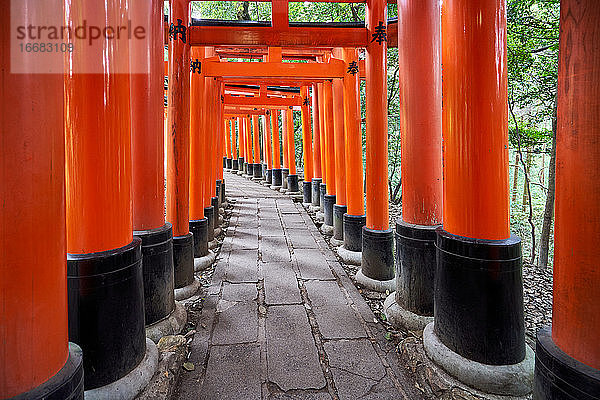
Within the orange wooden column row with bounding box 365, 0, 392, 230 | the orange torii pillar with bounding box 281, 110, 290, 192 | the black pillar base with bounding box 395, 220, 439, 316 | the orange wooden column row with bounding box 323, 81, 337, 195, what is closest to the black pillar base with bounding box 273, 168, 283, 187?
the orange torii pillar with bounding box 281, 110, 290, 192

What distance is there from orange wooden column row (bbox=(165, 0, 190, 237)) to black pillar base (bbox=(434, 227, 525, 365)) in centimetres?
282

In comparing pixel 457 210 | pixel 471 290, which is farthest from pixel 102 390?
pixel 457 210

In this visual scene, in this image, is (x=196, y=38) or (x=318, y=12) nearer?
(x=196, y=38)

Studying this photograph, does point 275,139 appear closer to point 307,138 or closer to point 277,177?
point 277,177

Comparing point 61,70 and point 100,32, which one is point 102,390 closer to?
point 61,70

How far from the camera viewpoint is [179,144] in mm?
3910

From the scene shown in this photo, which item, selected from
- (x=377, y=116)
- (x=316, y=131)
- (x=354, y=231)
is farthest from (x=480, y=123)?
(x=316, y=131)

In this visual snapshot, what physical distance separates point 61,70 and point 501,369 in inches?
113

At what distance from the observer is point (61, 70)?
4.84 ft

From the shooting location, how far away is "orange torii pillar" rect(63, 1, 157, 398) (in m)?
2.06

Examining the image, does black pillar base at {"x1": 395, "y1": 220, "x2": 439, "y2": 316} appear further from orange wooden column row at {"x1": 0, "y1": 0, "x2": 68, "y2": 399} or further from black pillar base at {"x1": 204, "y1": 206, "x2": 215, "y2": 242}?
black pillar base at {"x1": 204, "y1": 206, "x2": 215, "y2": 242}

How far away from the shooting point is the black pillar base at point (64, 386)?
1329mm

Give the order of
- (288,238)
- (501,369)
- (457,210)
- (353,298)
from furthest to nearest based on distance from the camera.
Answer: (288,238), (353,298), (457,210), (501,369)

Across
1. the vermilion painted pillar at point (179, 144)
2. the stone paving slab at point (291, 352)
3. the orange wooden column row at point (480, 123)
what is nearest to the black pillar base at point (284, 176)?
the vermilion painted pillar at point (179, 144)
